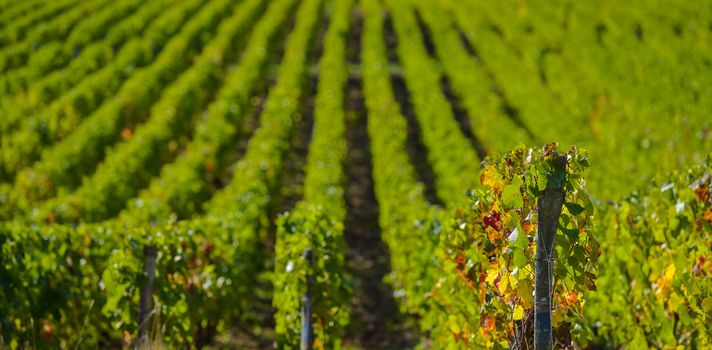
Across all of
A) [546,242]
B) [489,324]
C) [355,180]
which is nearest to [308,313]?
[489,324]

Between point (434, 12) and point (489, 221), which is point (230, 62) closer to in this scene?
point (434, 12)

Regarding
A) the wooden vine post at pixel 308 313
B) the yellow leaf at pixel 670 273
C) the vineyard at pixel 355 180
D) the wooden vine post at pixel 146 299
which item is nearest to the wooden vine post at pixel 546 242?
the vineyard at pixel 355 180

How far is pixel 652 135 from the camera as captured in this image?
1603 centimetres

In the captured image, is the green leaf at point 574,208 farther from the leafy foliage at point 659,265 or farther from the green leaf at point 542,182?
the leafy foliage at point 659,265

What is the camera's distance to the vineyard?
595 cm

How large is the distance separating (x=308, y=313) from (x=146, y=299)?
136 centimetres

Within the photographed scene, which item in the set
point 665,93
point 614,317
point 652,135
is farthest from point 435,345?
point 665,93

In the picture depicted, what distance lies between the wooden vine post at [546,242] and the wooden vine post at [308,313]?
2951 millimetres

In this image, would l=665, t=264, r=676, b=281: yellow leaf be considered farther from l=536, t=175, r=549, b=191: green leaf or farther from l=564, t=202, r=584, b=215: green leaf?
l=536, t=175, r=549, b=191: green leaf

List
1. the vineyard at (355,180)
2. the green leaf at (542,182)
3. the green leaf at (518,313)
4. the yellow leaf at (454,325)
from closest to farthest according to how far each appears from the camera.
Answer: the green leaf at (542,182) < the green leaf at (518,313) < the vineyard at (355,180) < the yellow leaf at (454,325)

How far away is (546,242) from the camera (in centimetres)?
414

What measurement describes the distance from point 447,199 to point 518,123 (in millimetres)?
9894

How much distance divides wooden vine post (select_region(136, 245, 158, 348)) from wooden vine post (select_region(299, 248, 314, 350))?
4.16 ft

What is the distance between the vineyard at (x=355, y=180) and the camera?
5945 millimetres
